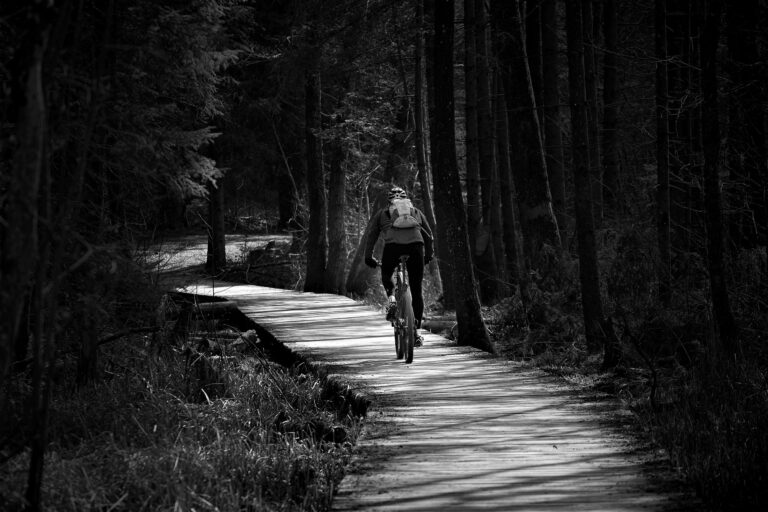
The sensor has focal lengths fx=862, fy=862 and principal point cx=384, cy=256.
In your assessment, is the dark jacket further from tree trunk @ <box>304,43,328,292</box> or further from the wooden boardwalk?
tree trunk @ <box>304,43,328,292</box>

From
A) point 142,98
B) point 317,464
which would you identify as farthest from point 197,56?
point 317,464

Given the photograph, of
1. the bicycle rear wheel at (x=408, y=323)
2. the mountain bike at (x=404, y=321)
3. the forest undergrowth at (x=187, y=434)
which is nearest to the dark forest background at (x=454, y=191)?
the forest undergrowth at (x=187, y=434)

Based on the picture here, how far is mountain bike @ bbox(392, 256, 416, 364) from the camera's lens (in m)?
10.3

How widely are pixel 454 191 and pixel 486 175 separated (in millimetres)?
6345

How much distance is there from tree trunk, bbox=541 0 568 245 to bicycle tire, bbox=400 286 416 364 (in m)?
8.31

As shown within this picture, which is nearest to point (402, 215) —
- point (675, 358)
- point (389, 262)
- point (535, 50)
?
point (389, 262)

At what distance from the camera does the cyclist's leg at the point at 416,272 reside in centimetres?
1077

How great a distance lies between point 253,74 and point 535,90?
343 inches

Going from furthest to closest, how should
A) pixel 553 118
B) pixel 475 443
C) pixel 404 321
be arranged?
pixel 553 118 → pixel 404 321 → pixel 475 443

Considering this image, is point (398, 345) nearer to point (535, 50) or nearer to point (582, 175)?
point (582, 175)

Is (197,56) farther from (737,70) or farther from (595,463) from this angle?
(595,463)

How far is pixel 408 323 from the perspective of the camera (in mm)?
10297

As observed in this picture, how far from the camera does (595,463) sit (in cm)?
596

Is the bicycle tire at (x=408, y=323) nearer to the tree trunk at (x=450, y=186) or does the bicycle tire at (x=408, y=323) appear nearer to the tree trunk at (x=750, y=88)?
the tree trunk at (x=450, y=186)
